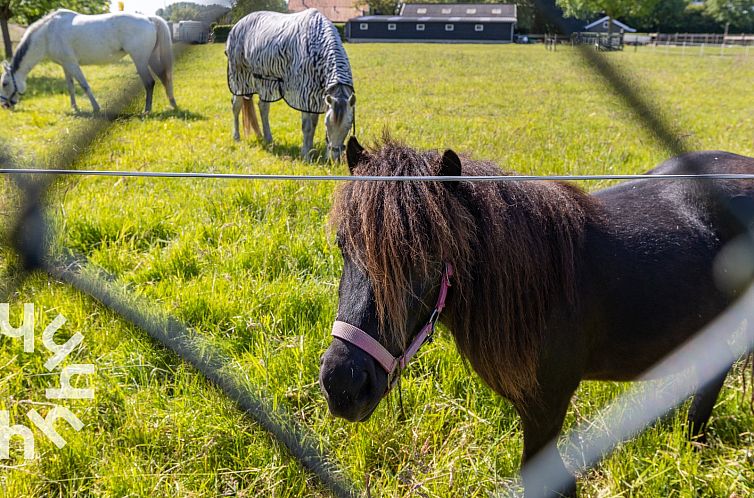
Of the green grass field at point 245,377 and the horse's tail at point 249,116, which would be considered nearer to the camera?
the green grass field at point 245,377

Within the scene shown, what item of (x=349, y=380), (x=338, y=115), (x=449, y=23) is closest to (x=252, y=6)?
(x=449, y=23)

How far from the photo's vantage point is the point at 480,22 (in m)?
1.13

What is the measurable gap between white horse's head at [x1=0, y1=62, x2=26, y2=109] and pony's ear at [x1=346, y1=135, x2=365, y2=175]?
29.8 feet

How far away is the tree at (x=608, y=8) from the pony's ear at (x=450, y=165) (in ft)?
1.63

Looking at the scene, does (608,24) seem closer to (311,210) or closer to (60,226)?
(311,210)

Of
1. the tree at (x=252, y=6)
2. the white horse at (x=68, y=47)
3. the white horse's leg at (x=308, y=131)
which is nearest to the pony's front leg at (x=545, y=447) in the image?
the tree at (x=252, y=6)

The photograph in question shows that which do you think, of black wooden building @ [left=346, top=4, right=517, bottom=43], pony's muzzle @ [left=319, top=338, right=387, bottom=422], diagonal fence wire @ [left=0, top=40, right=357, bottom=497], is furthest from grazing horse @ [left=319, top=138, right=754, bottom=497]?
diagonal fence wire @ [left=0, top=40, right=357, bottom=497]

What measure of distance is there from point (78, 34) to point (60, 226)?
611 centimetres

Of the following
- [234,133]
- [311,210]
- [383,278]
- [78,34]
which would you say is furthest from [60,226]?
[78,34]

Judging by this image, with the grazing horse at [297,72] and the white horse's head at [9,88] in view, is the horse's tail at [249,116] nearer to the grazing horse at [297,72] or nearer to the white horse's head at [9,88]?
the grazing horse at [297,72]

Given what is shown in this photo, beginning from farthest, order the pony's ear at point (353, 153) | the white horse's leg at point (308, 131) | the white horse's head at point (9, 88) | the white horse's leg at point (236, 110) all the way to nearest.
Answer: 1. the white horse's head at point (9, 88)
2. the white horse's leg at point (236, 110)
3. the white horse's leg at point (308, 131)
4. the pony's ear at point (353, 153)

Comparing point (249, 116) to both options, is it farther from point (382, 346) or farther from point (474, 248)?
point (382, 346)

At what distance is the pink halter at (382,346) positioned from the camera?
1338 millimetres

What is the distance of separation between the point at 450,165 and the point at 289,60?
581cm
